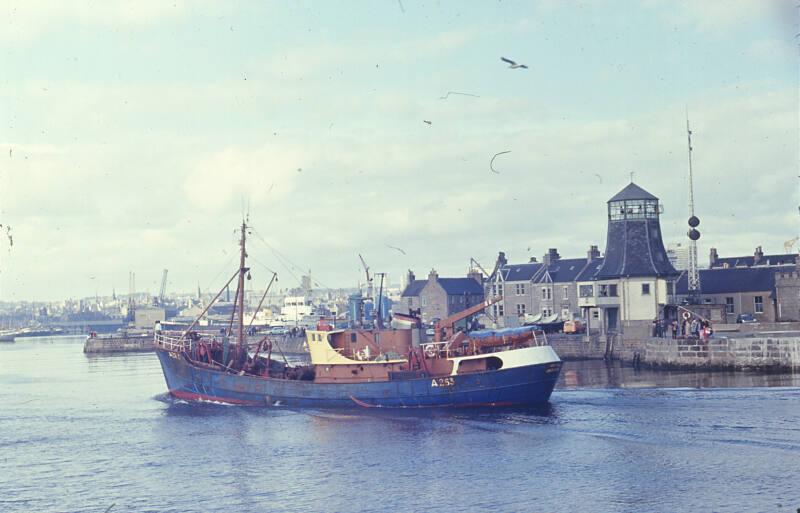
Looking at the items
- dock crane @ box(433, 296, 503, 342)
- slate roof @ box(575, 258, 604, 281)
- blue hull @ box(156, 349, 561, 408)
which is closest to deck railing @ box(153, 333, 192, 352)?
blue hull @ box(156, 349, 561, 408)

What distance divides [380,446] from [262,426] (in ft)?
30.6

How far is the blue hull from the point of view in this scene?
175 ft

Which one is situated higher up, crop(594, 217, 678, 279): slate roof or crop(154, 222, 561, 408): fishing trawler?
crop(594, 217, 678, 279): slate roof

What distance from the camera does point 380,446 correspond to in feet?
146

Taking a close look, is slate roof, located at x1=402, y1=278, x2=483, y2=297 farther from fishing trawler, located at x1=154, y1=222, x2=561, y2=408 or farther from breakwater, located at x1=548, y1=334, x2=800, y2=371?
fishing trawler, located at x1=154, y1=222, x2=561, y2=408

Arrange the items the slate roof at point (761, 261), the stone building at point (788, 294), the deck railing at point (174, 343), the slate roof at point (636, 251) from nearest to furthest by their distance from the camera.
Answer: the deck railing at point (174, 343) < the slate roof at point (636, 251) < the stone building at point (788, 294) < the slate roof at point (761, 261)

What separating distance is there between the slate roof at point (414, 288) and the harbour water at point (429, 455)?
255 feet

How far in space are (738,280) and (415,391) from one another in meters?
57.1

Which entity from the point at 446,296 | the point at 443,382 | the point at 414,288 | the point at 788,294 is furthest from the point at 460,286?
the point at 443,382

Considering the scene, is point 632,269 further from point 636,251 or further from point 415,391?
point 415,391

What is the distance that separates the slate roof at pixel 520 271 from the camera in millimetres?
120875

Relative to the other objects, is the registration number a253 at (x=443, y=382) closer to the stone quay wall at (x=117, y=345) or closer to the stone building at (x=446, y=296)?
the stone building at (x=446, y=296)

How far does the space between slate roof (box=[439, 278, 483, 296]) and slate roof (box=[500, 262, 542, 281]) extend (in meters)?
9.91

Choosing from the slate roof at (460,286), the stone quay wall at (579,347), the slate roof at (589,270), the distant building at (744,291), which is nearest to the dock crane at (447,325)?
the stone quay wall at (579,347)
